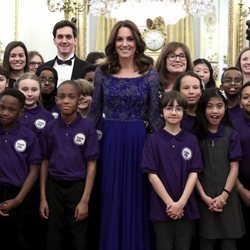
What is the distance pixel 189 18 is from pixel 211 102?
304 inches

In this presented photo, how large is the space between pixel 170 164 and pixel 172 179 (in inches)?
3.4

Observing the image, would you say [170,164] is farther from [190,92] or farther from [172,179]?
[190,92]

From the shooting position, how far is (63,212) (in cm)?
312

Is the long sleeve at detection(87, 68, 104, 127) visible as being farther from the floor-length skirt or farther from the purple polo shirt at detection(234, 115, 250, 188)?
the purple polo shirt at detection(234, 115, 250, 188)

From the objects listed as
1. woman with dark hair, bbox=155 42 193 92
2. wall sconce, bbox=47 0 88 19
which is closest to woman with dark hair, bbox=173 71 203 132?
woman with dark hair, bbox=155 42 193 92

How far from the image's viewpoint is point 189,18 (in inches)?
418

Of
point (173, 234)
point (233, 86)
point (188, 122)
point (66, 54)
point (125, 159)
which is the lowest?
point (173, 234)

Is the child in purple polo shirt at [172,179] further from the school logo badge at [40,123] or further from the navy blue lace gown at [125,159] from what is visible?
the school logo badge at [40,123]

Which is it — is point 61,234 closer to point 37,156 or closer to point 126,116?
point 37,156

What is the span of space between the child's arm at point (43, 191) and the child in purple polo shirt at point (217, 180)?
0.91 metres

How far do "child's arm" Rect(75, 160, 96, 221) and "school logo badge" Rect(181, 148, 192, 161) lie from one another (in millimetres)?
537

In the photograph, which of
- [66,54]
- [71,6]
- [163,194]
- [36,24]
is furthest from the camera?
[36,24]

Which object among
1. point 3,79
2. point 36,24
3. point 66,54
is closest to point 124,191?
point 3,79

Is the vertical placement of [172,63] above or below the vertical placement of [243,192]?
above
